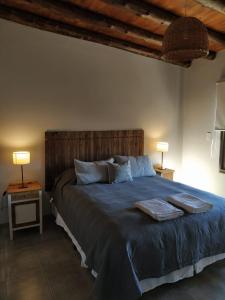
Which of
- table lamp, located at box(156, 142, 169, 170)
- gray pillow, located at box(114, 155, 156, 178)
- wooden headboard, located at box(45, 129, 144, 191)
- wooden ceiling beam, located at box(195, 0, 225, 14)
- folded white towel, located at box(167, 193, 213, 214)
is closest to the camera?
folded white towel, located at box(167, 193, 213, 214)

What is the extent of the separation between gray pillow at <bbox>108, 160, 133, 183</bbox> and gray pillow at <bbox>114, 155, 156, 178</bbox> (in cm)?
23

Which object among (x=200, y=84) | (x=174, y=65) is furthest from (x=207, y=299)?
(x=174, y=65)

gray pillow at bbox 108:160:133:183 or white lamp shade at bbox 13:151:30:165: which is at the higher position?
white lamp shade at bbox 13:151:30:165

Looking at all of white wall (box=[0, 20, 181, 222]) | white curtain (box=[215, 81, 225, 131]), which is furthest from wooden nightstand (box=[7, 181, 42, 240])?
white curtain (box=[215, 81, 225, 131])

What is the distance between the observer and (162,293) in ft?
6.48

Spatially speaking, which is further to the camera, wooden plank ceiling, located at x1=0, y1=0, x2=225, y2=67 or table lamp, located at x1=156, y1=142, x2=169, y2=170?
table lamp, located at x1=156, y1=142, x2=169, y2=170

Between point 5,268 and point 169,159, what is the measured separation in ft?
11.6

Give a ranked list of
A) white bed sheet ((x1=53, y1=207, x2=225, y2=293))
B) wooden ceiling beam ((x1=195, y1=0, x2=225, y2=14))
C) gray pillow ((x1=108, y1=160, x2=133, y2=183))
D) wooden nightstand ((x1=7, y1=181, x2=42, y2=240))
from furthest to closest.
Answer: gray pillow ((x1=108, y1=160, x2=133, y2=183)), wooden nightstand ((x1=7, y1=181, x2=42, y2=240)), wooden ceiling beam ((x1=195, y1=0, x2=225, y2=14)), white bed sheet ((x1=53, y1=207, x2=225, y2=293))

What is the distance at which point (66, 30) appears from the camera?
3318 mm

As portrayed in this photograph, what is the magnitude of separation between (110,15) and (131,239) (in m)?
2.88

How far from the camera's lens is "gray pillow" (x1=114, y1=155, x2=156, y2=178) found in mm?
3681

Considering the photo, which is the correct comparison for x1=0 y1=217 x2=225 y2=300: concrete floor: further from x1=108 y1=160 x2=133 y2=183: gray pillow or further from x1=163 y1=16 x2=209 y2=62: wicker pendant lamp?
x1=163 y1=16 x2=209 y2=62: wicker pendant lamp

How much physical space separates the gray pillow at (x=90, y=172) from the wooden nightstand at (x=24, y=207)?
579 mm

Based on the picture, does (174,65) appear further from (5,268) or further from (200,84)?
(5,268)
